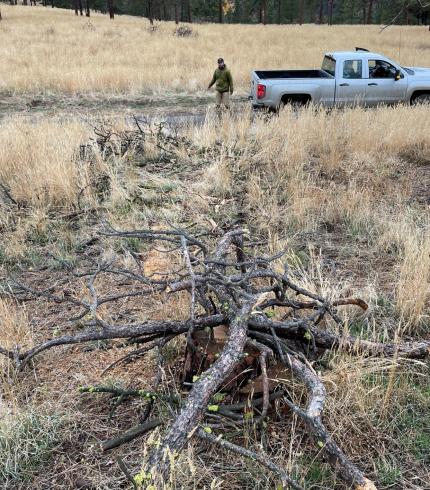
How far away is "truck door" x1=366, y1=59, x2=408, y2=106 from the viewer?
41.6ft

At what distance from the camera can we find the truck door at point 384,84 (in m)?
12.7

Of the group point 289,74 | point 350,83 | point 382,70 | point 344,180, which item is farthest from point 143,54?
point 344,180

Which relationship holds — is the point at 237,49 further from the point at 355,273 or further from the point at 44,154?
the point at 355,273

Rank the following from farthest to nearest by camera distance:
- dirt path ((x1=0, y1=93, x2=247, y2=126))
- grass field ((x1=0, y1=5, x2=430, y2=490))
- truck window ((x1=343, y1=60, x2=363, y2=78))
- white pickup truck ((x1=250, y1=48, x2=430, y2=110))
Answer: dirt path ((x1=0, y1=93, x2=247, y2=126))
truck window ((x1=343, y1=60, x2=363, y2=78))
white pickup truck ((x1=250, y1=48, x2=430, y2=110))
grass field ((x1=0, y1=5, x2=430, y2=490))

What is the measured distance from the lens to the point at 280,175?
6.74 metres

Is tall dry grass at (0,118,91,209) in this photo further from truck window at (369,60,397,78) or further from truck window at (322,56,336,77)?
truck window at (369,60,397,78)

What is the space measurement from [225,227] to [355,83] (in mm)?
9496

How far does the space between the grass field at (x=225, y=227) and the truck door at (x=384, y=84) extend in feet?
10.6

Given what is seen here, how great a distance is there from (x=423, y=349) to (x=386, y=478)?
83cm

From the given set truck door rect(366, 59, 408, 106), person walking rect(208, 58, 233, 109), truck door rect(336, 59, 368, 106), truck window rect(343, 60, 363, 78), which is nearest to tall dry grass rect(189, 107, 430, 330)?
truck door rect(336, 59, 368, 106)

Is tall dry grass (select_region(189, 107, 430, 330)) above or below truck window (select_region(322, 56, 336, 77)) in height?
below

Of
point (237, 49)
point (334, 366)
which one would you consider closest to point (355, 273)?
point (334, 366)

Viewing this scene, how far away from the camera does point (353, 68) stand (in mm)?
12633

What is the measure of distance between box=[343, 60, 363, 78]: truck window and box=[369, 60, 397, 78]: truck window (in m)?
0.30
